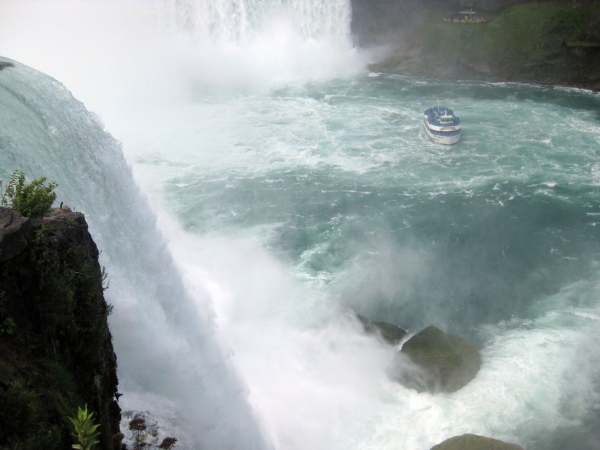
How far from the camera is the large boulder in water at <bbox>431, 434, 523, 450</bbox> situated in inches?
546

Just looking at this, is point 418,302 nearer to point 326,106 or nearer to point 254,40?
point 326,106

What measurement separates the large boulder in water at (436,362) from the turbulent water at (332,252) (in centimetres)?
43

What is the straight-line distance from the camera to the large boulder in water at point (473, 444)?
13875 mm

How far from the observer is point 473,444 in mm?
13961

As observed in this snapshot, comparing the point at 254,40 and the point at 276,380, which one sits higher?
the point at 276,380

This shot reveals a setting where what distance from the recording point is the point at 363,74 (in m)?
51.1

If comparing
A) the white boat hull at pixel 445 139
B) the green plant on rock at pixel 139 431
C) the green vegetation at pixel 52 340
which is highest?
the green vegetation at pixel 52 340

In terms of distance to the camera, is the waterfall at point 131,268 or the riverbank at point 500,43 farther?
the riverbank at point 500,43

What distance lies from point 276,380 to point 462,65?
4035 centimetres

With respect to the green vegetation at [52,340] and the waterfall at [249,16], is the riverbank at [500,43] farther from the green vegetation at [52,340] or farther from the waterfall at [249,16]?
the green vegetation at [52,340]

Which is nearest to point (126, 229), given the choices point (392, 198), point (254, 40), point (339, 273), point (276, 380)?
point (276, 380)

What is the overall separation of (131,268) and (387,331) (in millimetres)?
9859

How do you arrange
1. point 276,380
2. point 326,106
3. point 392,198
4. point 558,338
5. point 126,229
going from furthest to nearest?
point 326,106 < point 392,198 < point 558,338 < point 276,380 < point 126,229

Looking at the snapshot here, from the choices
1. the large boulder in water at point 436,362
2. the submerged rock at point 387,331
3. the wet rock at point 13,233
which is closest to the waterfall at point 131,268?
the wet rock at point 13,233
